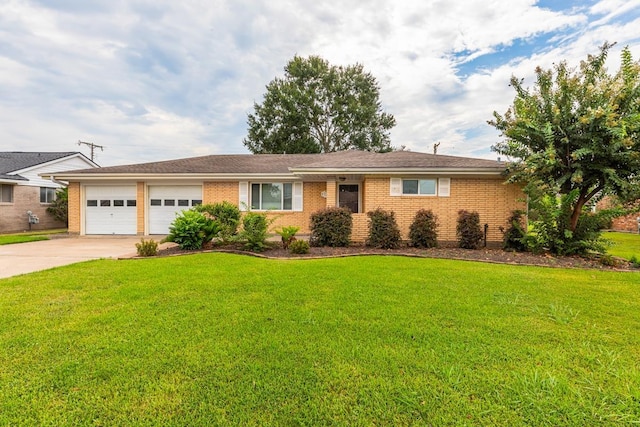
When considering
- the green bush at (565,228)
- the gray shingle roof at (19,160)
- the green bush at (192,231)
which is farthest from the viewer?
the gray shingle roof at (19,160)

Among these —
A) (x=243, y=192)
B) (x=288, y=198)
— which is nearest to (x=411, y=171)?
(x=288, y=198)

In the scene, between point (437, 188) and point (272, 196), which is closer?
point (437, 188)

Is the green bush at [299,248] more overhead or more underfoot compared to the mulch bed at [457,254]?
more overhead

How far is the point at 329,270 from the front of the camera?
20.0ft

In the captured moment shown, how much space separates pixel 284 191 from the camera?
1280 centimetres

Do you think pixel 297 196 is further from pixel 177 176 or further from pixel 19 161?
pixel 19 161

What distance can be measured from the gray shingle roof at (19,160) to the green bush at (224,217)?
48.7ft

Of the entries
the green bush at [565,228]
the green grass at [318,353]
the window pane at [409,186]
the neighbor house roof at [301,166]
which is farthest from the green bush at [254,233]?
the green bush at [565,228]

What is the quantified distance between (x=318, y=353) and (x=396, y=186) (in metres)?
8.21

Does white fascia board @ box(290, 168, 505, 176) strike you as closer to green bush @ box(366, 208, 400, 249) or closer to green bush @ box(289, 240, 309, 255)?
green bush @ box(366, 208, 400, 249)

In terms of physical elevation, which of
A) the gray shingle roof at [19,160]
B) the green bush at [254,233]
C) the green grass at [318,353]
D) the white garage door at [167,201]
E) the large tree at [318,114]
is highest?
the large tree at [318,114]

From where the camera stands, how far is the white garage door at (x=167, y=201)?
13000 millimetres

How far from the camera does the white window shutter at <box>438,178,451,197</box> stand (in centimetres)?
1014

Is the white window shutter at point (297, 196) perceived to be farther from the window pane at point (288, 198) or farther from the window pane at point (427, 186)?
the window pane at point (427, 186)
